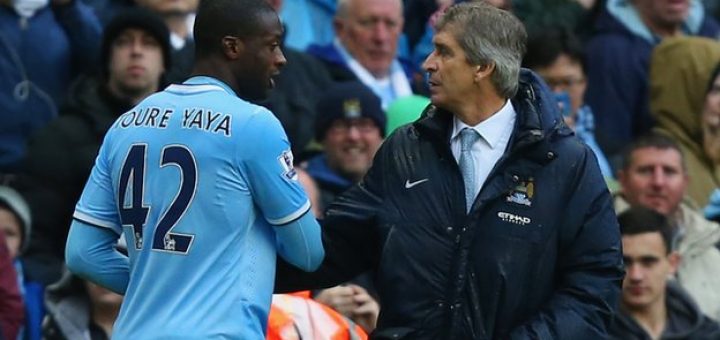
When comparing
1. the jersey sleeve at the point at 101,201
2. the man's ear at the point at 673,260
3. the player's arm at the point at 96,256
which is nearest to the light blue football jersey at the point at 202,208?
the jersey sleeve at the point at 101,201

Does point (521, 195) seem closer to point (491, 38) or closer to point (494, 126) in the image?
point (494, 126)

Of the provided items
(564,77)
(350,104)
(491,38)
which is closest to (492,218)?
(491,38)

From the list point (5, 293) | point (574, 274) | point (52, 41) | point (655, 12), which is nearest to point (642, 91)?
point (655, 12)

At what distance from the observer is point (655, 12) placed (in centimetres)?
1294

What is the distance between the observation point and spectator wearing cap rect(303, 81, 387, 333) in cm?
1081

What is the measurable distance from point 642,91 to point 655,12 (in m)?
0.63

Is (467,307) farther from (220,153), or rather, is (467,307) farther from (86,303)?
(86,303)

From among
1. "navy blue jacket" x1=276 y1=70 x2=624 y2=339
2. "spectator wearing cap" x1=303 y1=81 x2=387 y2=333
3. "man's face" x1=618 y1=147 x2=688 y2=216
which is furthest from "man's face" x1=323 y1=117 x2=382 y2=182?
"navy blue jacket" x1=276 y1=70 x2=624 y2=339

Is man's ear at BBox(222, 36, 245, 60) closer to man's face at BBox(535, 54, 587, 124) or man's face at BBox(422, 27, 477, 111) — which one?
man's face at BBox(422, 27, 477, 111)

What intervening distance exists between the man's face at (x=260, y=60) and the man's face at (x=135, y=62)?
13.2ft

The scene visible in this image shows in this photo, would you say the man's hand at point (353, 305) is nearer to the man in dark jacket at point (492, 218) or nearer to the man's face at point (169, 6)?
the man in dark jacket at point (492, 218)

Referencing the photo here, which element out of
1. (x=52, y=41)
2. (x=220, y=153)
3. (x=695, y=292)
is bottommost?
(x=695, y=292)

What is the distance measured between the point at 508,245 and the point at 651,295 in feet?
10.2

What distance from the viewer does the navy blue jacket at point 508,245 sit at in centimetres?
700
